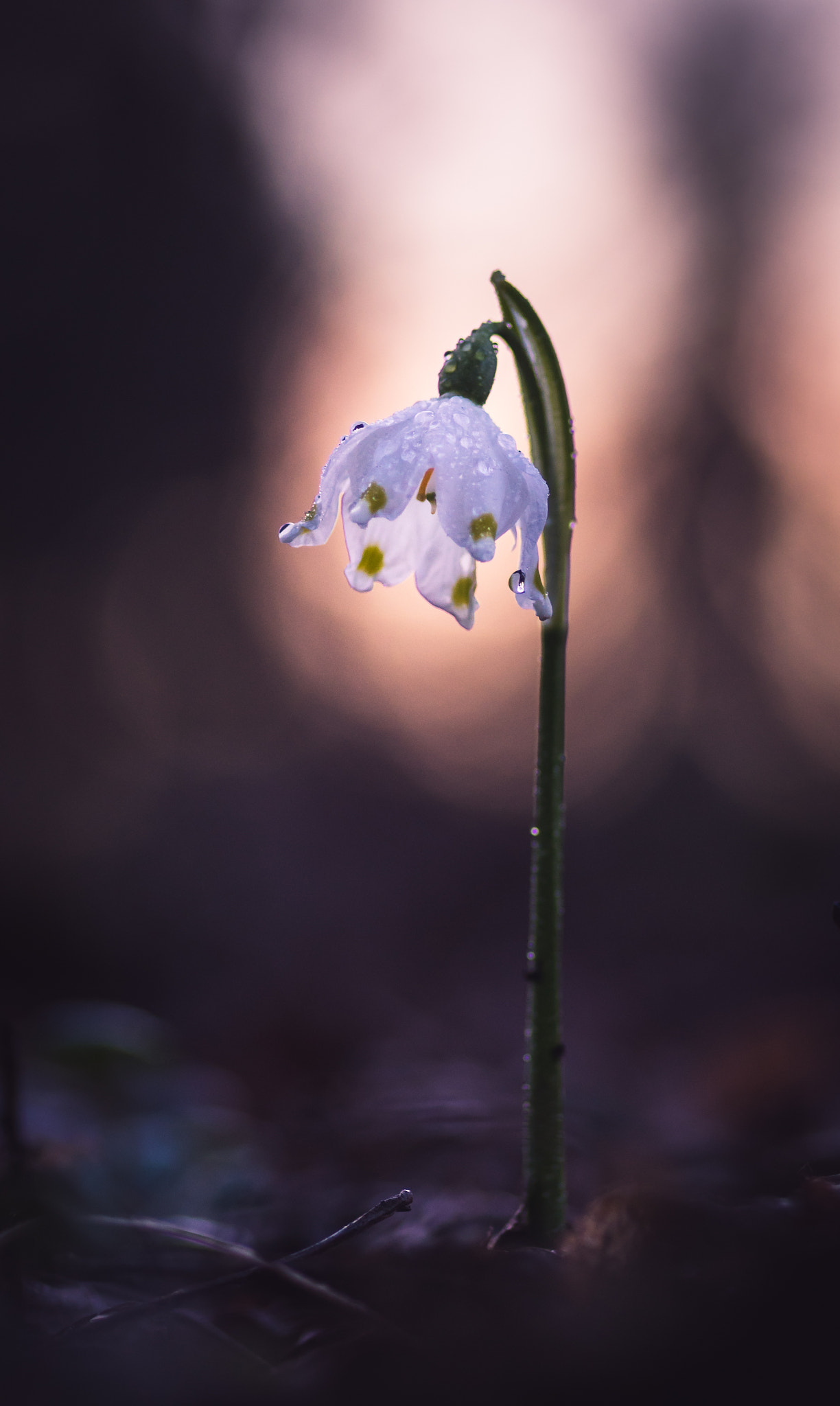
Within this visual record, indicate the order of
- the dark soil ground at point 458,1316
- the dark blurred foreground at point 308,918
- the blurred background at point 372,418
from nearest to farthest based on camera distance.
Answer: the dark soil ground at point 458,1316 < the dark blurred foreground at point 308,918 < the blurred background at point 372,418

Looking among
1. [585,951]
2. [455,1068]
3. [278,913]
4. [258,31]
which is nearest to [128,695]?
[278,913]

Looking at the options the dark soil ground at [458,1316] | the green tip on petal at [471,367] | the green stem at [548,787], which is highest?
the green tip on petal at [471,367]

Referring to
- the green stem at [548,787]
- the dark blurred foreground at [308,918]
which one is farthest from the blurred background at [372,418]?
the green stem at [548,787]

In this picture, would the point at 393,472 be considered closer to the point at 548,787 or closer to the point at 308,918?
the point at 548,787

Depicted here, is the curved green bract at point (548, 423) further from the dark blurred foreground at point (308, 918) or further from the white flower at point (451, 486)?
the dark blurred foreground at point (308, 918)

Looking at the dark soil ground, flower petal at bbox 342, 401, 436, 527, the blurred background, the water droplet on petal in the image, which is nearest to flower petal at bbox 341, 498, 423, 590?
flower petal at bbox 342, 401, 436, 527

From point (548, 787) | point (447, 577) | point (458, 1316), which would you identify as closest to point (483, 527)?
point (447, 577)

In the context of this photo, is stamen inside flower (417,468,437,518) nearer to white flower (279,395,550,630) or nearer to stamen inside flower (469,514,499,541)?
white flower (279,395,550,630)
